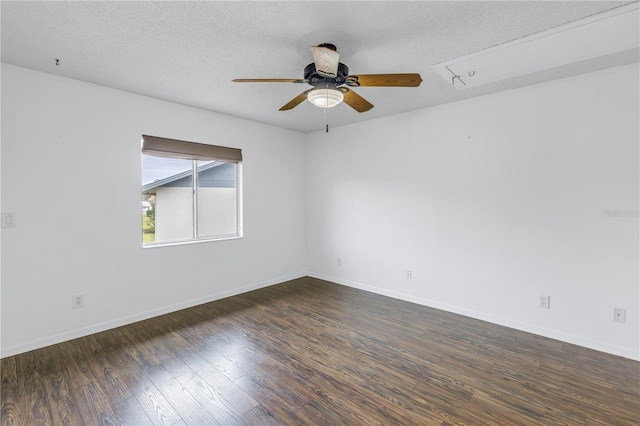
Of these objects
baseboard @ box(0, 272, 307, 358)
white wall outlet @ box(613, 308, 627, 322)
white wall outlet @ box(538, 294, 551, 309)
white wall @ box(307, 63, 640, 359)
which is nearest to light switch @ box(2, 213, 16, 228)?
baseboard @ box(0, 272, 307, 358)

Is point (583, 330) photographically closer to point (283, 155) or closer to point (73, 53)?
point (283, 155)

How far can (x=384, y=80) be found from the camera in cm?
206

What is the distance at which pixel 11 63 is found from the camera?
2.46 meters

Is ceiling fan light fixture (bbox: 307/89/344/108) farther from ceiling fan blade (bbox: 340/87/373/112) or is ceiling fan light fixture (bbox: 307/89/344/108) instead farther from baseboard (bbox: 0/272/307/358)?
baseboard (bbox: 0/272/307/358)

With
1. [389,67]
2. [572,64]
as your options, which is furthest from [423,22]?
[572,64]

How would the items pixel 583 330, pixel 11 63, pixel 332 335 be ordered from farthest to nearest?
1. pixel 332 335
2. pixel 583 330
3. pixel 11 63

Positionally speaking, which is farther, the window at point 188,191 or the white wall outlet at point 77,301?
the window at point 188,191

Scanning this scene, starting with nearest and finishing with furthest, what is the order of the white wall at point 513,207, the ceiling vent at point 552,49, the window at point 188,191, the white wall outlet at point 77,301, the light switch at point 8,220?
the ceiling vent at point 552,49 → the light switch at point 8,220 → the white wall at point 513,207 → the white wall outlet at point 77,301 → the window at point 188,191

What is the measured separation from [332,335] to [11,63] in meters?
3.68

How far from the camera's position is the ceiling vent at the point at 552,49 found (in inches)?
76.8

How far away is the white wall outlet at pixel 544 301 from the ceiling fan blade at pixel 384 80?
96.9 inches

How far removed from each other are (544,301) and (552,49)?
2.28m

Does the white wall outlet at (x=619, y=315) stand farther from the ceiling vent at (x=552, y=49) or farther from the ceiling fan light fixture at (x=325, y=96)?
the ceiling fan light fixture at (x=325, y=96)

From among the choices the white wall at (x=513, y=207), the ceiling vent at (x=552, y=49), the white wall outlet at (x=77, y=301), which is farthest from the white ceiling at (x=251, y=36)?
the white wall outlet at (x=77, y=301)
